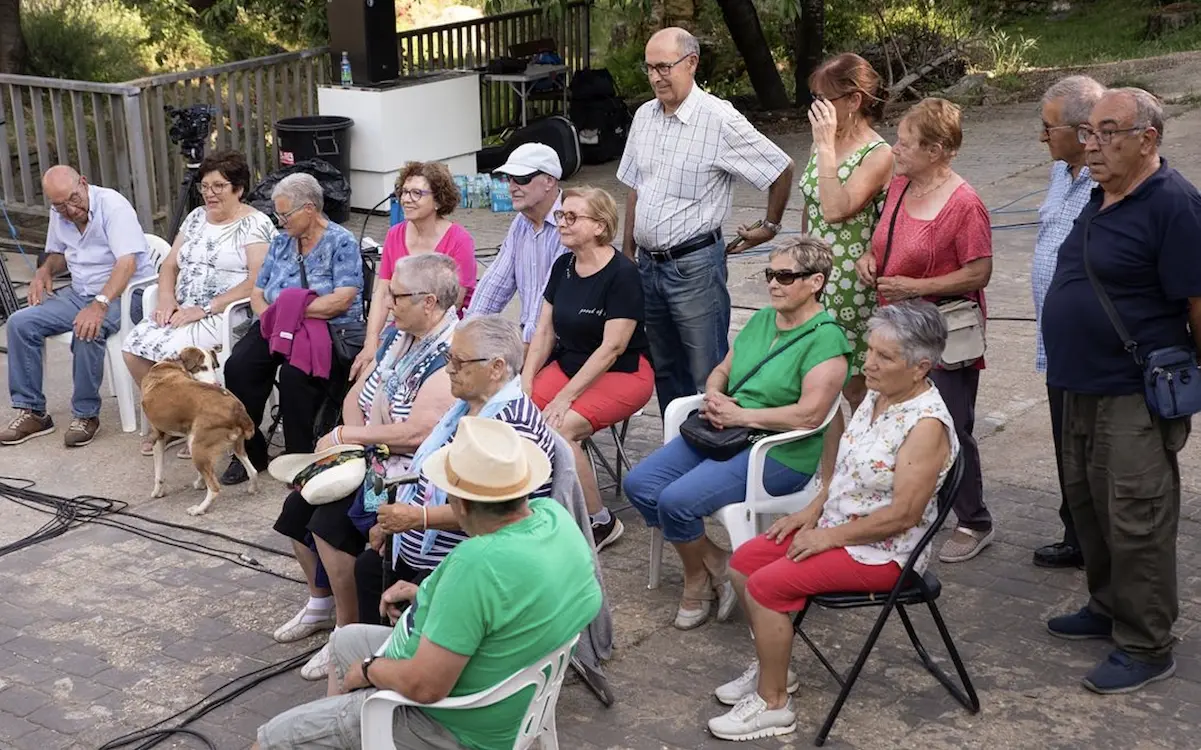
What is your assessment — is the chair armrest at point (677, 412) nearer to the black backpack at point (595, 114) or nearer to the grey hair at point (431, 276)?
the grey hair at point (431, 276)

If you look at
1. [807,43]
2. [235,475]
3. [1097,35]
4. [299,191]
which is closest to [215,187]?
[299,191]

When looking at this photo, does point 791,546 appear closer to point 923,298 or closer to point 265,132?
point 923,298

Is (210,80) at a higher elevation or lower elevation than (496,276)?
higher

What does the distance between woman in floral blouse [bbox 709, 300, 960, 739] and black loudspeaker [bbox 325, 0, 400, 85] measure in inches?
317

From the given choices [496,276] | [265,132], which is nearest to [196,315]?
[496,276]

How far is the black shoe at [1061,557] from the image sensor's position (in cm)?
497

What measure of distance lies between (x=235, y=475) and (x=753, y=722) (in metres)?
3.21

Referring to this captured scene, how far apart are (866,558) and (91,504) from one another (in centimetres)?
367

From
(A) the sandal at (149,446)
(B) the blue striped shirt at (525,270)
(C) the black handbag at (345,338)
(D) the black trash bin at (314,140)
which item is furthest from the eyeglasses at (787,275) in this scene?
(D) the black trash bin at (314,140)

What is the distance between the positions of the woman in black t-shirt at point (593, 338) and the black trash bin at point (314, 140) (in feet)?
19.1

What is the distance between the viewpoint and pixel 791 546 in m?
4.07

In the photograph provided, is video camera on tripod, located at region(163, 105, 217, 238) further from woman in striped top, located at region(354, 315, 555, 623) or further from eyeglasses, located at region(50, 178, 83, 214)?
woman in striped top, located at region(354, 315, 555, 623)

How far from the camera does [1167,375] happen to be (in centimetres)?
391

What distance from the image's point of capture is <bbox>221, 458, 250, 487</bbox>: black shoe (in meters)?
6.36
